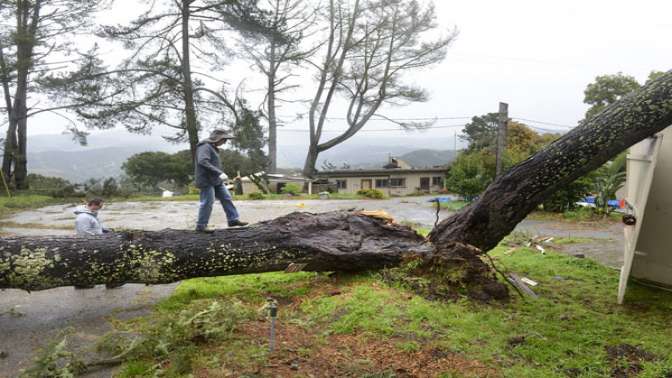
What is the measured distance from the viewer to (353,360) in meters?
3.11

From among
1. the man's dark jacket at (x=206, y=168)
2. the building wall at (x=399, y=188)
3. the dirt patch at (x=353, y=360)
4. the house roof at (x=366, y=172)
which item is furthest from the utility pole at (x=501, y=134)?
the house roof at (x=366, y=172)

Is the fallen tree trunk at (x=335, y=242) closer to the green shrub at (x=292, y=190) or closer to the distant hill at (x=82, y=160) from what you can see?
the green shrub at (x=292, y=190)

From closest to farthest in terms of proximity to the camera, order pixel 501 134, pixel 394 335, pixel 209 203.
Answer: pixel 394 335 < pixel 209 203 < pixel 501 134

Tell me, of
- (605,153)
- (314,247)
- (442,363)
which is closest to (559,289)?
(605,153)

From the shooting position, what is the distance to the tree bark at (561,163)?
4223 mm

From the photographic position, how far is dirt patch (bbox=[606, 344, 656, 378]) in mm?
3026

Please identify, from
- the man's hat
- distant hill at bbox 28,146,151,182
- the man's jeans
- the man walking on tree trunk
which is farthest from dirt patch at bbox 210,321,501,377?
distant hill at bbox 28,146,151,182

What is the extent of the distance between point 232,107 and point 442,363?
19832 millimetres

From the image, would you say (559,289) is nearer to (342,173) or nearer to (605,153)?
(605,153)

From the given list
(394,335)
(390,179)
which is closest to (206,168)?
(394,335)

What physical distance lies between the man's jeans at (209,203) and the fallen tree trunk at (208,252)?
28cm

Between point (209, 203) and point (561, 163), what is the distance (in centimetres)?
419

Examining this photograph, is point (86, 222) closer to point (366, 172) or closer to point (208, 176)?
point (208, 176)

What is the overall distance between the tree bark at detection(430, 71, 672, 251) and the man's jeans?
2737mm
